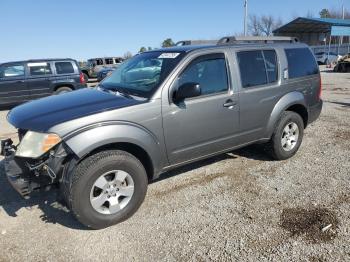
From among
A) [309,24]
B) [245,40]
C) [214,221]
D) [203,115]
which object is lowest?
[214,221]

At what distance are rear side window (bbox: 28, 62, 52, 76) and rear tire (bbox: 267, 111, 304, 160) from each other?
9.58 metres

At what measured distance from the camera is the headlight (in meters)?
3.13

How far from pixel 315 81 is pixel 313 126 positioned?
210 centimetres

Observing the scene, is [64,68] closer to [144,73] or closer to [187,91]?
[144,73]

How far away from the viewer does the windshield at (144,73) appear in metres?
3.86

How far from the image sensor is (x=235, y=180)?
4574 millimetres

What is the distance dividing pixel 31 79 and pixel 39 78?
27 centimetres

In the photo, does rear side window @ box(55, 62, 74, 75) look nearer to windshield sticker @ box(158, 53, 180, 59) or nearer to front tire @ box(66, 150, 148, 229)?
windshield sticker @ box(158, 53, 180, 59)

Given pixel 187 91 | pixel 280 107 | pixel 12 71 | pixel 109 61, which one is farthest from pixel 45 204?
pixel 109 61

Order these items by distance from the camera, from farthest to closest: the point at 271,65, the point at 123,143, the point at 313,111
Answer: the point at 313,111 → the point at 271,65 → the point at 123,143

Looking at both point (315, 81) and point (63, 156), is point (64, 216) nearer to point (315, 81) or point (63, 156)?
point (63, 156)

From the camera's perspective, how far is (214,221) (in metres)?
3.55

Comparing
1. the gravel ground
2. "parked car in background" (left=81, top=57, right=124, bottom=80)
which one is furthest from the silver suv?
"parked car in background" (left=81, top=57, right=124, bottom=80)

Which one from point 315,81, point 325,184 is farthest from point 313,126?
point 325,184
